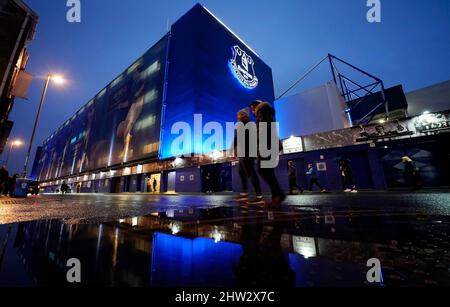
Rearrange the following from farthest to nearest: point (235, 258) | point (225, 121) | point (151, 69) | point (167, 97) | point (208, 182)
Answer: point (151, 69), point (225, 121), point (167, 97), point (208, 182), point (235, 258)

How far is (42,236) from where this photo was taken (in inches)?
49.6

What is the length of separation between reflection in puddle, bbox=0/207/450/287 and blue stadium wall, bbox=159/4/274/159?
18.6 m

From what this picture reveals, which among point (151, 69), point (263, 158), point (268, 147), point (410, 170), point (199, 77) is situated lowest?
point (263, 158)

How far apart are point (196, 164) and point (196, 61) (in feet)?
38.7

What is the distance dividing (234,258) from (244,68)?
1248 inches

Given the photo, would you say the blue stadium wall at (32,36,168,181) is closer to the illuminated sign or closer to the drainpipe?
the illuminated sign

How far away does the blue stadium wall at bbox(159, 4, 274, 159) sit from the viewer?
70.0 feet

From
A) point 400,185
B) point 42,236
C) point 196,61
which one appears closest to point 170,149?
point 196,61

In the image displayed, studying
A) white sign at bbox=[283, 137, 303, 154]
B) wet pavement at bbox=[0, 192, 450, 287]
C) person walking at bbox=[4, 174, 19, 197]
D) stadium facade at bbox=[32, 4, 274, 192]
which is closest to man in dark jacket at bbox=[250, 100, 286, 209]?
wet pavement at bbox=[0, 192, 450, 287]

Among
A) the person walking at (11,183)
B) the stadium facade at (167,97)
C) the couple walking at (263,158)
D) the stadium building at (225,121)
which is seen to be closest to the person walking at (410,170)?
the stadium building at (225,121)

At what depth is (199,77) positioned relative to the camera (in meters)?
21.6

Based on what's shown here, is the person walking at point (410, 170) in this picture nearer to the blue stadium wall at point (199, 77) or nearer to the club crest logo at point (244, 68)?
the blue stadium wall at point (199, 77)

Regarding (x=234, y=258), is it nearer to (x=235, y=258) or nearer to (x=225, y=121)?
(x=235, y=258)

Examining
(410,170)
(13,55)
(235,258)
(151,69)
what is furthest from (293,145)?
(151,69)
